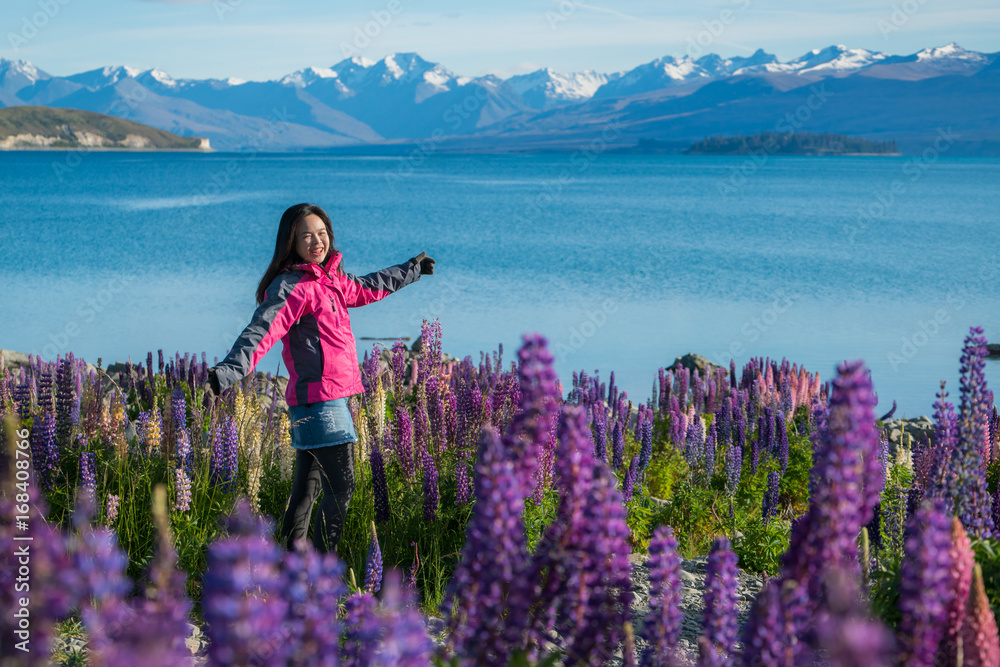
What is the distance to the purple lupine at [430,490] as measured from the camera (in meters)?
5.89

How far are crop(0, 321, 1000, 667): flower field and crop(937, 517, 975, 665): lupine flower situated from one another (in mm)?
10

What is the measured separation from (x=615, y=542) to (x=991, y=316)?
25.3m

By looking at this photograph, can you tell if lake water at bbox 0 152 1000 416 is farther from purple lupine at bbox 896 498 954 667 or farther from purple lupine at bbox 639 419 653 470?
purple lupine at bbox 896 498 954 667

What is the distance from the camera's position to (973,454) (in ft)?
13.4

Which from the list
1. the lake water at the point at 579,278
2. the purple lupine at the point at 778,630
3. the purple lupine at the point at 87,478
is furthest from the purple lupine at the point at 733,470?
the lake water at the point at 579,278

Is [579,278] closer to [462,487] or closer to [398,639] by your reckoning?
[462,487]

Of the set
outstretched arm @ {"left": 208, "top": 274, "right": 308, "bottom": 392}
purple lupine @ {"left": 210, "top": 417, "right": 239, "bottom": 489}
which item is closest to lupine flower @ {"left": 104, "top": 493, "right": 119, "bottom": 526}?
purple lupine @ {"left": 210, "top": 417, "right": 239, "bottom": 489}

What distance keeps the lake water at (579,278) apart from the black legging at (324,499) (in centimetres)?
1055

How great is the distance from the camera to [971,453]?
13.4 ft

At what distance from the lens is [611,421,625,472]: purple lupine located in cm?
820

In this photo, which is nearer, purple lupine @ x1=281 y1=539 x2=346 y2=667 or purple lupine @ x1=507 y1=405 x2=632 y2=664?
purple lupine @ x1=281 y1=539 x2=346 y2=667

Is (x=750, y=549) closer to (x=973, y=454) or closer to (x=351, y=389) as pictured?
(x=973, y=454)

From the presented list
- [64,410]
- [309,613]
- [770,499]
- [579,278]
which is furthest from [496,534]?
[579,278]

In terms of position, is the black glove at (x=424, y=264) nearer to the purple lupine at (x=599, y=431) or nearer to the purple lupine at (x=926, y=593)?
the purple lupine at (x=599, y=431)
